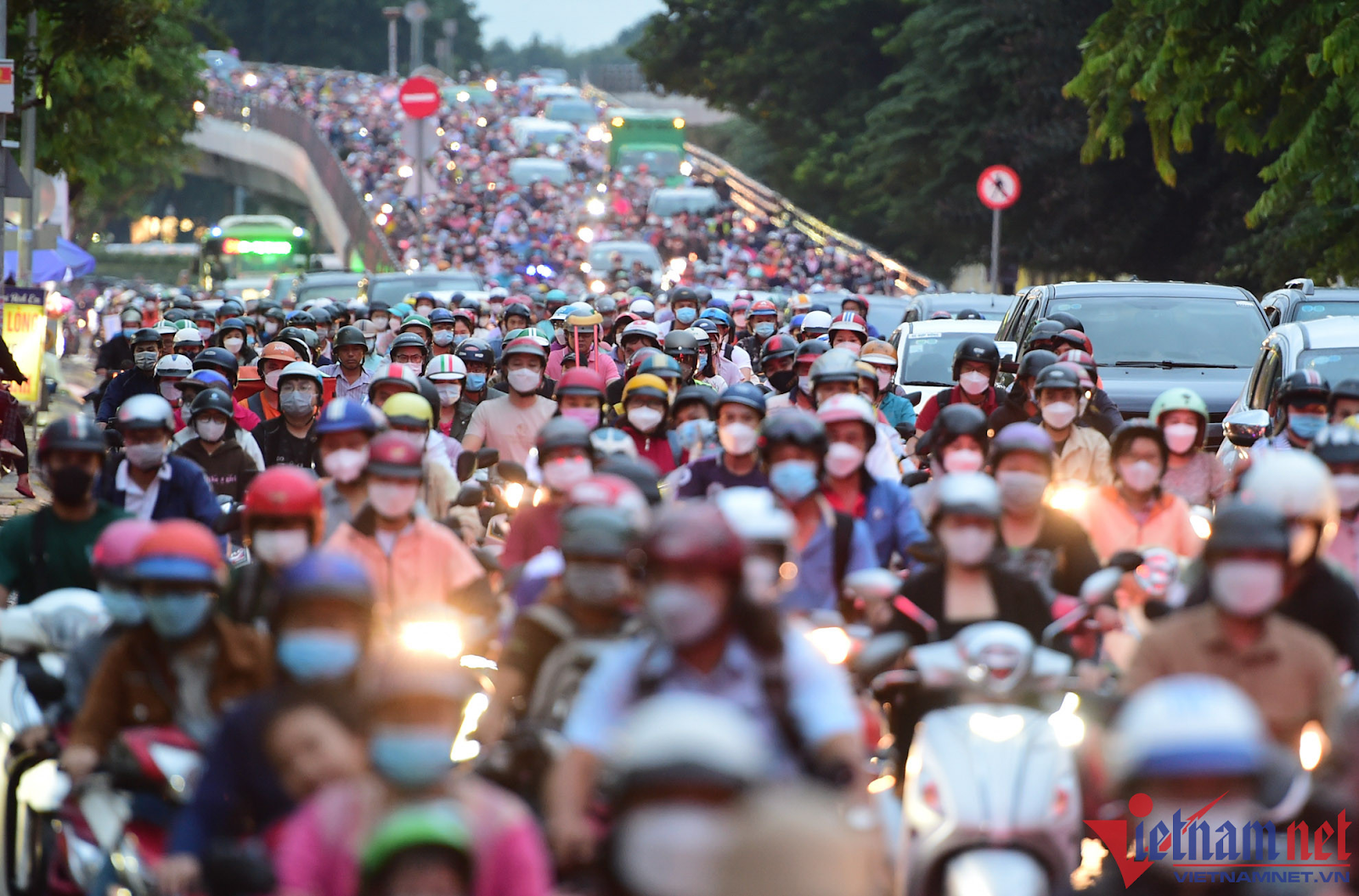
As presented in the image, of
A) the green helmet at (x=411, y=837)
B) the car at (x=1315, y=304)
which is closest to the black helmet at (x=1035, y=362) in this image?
the car at (x=1315, y=304)

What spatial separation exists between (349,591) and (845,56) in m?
56.7

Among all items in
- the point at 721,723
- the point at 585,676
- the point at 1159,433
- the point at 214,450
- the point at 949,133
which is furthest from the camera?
the point at 949,133

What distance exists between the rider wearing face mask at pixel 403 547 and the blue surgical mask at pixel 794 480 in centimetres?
108

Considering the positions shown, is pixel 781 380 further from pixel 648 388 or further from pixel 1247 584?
pixel 1247 584

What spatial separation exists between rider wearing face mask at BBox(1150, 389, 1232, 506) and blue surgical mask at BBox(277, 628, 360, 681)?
5.37 metres

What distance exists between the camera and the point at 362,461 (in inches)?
376

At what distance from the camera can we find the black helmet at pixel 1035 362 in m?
13.0

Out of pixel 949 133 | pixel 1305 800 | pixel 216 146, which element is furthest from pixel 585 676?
pixel 216 146

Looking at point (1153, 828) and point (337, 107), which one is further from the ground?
point (337, 107)

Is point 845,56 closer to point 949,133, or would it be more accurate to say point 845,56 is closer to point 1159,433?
point 949,133

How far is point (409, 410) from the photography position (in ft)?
37.2

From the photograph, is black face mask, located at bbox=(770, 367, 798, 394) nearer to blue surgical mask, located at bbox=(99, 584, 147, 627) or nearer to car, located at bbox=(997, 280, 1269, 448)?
car, located at bbox=(997, 280, 1269, 448)

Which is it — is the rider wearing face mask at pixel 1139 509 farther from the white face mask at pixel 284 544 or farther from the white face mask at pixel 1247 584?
the white face mask at pixel 284 544

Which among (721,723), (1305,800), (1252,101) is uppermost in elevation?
(1252,101)
